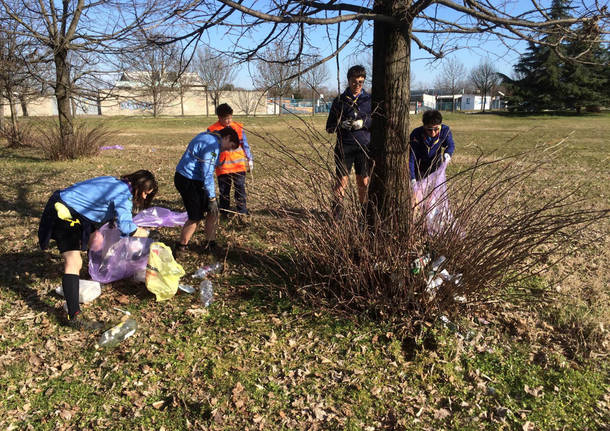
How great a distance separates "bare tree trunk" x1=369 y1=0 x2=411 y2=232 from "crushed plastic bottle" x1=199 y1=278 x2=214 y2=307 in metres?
1.56

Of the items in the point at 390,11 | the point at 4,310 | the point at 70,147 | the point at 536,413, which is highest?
the point at 390,11

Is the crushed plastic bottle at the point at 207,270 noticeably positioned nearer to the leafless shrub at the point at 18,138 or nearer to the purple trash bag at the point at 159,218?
the purple trash bag at the point at 159,218

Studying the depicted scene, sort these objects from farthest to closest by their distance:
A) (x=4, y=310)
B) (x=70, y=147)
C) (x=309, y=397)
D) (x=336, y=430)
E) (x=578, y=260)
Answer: (x=70, y=147), (x=578, y=260), (x=4, y=310), (x=309, y=397), (x=336, y=430)

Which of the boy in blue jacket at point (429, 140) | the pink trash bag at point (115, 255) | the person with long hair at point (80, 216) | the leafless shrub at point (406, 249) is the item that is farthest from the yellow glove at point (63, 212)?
the boy in blue jacket at point (429, 140)

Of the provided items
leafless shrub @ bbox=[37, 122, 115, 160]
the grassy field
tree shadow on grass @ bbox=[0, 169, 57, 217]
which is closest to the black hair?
the grassy field

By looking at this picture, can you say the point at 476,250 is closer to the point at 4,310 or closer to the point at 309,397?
the point at 309,397

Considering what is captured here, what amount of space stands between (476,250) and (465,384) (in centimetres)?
93

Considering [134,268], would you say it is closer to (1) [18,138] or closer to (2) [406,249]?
(2) [406,249]

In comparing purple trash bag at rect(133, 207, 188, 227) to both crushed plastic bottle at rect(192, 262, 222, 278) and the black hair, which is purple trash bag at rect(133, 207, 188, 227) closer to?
crushed plastic bottle at rect(192, 262, 222, 278)

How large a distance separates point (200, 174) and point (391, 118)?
1934mm

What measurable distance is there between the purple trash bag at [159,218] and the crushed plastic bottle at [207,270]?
1568 mm

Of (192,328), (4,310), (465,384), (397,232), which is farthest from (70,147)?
(465,384)

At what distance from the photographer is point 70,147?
35.2 ft

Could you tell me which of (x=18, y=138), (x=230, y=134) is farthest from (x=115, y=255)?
(x=18, y=138)
